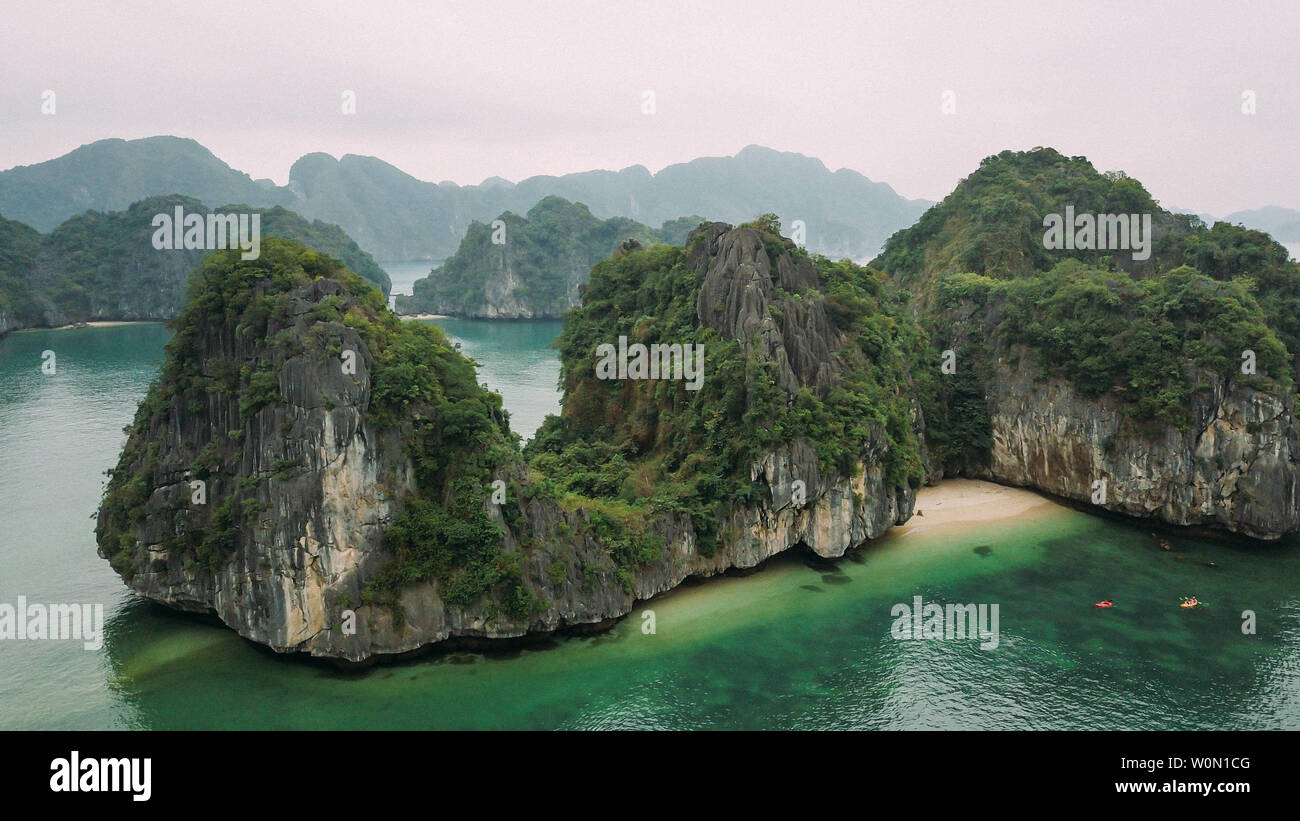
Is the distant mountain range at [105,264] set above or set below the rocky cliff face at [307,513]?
above

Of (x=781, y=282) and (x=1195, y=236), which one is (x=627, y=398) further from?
(x=1195, y=236)

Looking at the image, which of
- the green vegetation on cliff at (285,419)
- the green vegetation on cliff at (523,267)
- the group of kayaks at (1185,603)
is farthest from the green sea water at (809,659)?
the green vegetation on cliff at (523,267)

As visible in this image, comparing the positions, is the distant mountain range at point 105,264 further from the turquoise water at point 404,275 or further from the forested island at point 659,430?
the forested island at point 659,430

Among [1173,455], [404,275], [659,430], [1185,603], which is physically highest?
[404,275]

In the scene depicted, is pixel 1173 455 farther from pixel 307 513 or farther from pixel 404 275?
pixel 404 275

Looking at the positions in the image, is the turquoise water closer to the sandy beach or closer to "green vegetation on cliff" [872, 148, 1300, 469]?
"green vegetation on cliff" [872, 148, 1300, 469]

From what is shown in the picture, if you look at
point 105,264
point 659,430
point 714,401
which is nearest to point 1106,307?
point 714,401

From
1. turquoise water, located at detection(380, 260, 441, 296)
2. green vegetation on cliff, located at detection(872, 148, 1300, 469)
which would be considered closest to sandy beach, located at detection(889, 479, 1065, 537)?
green vegetation on cliff, located at detection(872, 148, 1300, 469)
